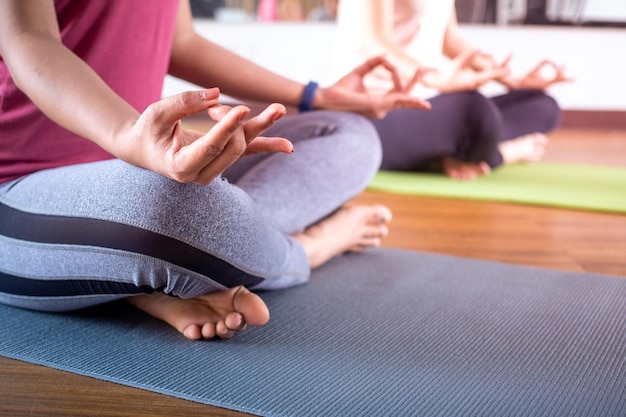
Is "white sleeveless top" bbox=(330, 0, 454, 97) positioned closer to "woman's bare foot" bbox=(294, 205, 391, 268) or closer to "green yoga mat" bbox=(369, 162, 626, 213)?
"green yoga mat" bbox=(369, 162, 626, 213)

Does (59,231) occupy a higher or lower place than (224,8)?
higher

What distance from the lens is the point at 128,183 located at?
2.71 feet

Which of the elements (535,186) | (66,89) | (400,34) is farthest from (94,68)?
(535,186)

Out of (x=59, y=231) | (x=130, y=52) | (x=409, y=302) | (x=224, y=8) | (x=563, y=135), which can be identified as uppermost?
(x=130, y=52)

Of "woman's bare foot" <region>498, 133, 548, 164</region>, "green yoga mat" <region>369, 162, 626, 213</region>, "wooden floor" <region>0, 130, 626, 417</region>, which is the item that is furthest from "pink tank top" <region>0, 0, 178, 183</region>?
"woman's bare foot" <region>498, 133, 548, 164</region>

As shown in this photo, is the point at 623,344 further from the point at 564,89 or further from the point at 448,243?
the point at 564,89

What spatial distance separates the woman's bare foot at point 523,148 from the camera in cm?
249

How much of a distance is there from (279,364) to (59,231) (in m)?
0.28

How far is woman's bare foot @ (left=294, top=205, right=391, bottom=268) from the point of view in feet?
4.08

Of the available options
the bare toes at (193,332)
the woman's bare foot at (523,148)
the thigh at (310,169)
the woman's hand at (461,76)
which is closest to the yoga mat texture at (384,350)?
the bare toes at (193,332)

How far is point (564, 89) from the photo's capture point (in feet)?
12.9

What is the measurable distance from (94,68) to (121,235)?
28 centimetres

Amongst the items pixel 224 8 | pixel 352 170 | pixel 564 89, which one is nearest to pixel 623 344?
pixel 352 170

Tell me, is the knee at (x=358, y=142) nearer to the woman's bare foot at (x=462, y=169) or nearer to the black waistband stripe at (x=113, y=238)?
the black waistband stripe at (x=113, y=238)
